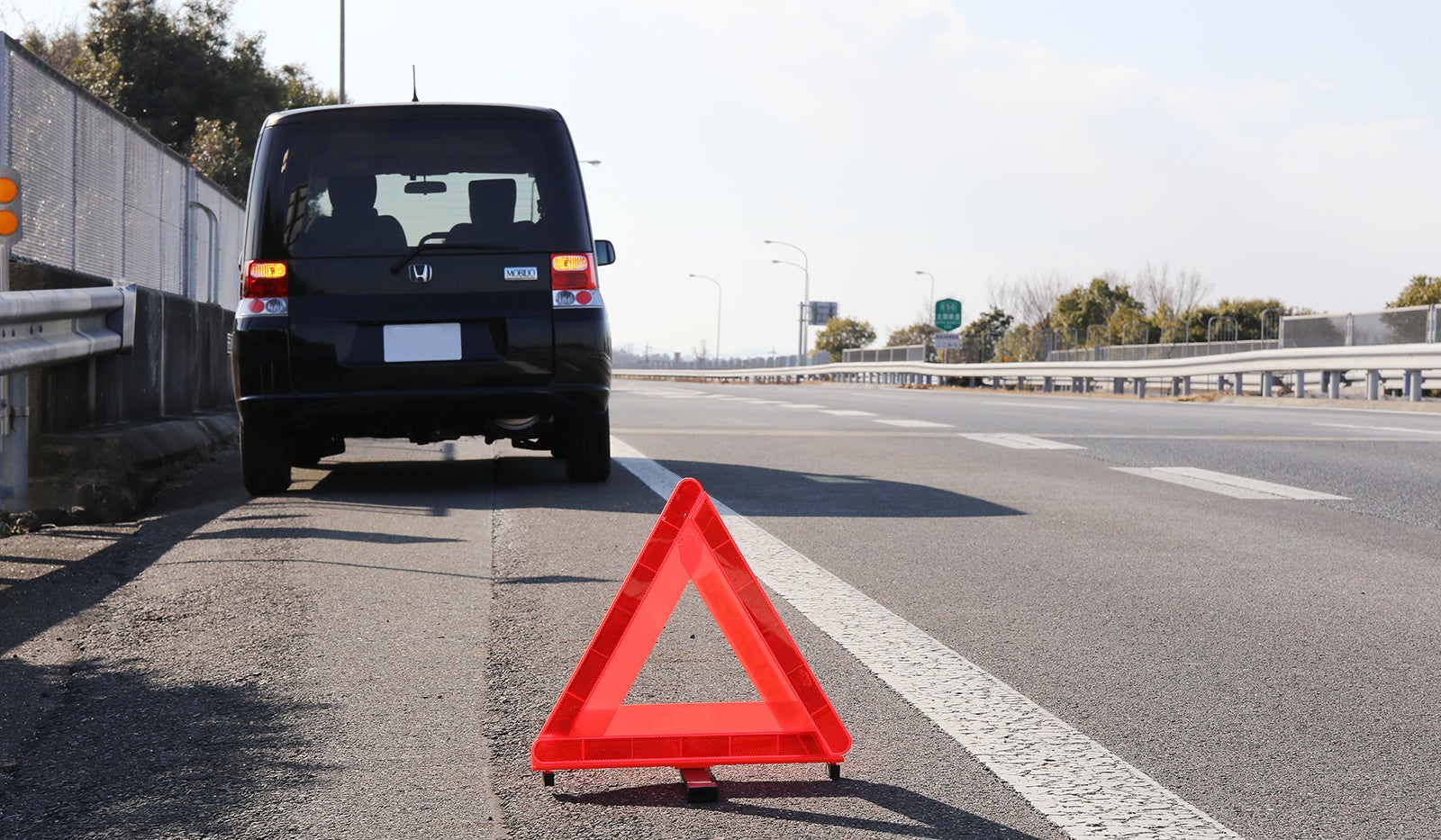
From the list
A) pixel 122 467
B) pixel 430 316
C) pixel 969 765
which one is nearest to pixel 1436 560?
pixel 969 765

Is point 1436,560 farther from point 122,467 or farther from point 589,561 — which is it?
point 122,467

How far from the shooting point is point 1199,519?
7383 millimetres

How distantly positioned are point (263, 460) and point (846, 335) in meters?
128

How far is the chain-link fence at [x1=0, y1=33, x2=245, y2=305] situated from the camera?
7930 mm

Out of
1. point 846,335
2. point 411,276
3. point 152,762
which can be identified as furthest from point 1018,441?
point 846,335

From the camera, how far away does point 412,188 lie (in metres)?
7.68

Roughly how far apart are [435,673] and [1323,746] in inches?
87.2

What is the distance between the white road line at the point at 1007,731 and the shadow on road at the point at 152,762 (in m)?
1.48

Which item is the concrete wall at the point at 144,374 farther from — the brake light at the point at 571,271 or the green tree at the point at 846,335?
the green tree at the point at 846,335

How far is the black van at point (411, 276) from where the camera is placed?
7555mm

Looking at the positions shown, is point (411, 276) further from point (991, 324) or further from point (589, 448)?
point (991, 324)

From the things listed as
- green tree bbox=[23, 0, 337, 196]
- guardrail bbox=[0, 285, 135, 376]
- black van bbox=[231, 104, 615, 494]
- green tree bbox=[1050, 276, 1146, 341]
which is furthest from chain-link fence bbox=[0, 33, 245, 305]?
green tree bbox=[1050, 276, 1146, 341]

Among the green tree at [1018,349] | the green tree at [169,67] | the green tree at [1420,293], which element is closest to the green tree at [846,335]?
the green tree at [1018,349]

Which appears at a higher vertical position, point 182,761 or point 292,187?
point 292,187
